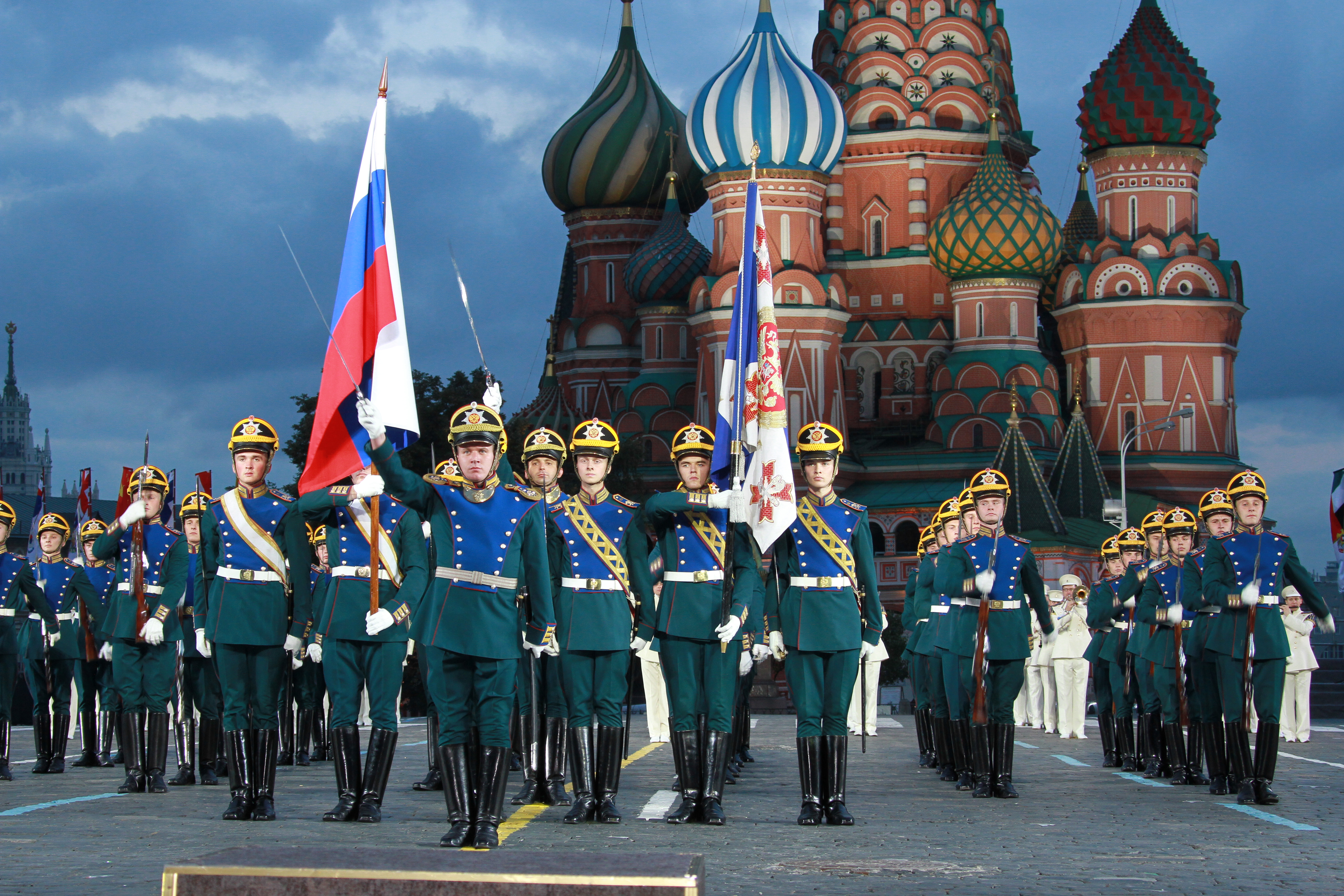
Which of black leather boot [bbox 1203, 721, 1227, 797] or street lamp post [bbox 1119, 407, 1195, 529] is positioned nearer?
black leather boot [bbox 1203, 721, 1227, 797]

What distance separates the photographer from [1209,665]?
1243cm

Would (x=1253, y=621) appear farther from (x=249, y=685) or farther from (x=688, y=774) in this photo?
(x=249, y=685)

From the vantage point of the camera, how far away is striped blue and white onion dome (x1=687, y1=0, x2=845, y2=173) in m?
54.2

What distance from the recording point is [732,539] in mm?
10383

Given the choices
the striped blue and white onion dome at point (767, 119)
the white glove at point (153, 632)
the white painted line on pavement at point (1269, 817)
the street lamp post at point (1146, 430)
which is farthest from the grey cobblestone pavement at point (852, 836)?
the striped blue and white onion dome at point (767, 119)

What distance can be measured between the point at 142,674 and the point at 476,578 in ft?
14.9

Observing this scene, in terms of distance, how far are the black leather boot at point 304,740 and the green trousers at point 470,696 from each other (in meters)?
7.29

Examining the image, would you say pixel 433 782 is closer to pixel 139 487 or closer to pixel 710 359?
pixel 139 487

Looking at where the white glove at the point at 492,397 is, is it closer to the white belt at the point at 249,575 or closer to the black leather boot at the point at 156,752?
the white belt at the point at 249,575

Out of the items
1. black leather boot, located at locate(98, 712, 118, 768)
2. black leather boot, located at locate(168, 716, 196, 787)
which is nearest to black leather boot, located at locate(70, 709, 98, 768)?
black leather boot, located at locate(98, 712, 118, 768)

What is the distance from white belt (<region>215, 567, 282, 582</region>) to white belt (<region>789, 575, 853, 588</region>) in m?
2.69

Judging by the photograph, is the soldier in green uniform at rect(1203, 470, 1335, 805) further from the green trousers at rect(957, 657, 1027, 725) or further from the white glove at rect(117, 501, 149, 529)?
the white glove at rect(117, 501, 149, 529)

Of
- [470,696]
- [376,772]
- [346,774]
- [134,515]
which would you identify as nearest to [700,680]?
[376,772]

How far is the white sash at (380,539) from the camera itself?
1028 cm
